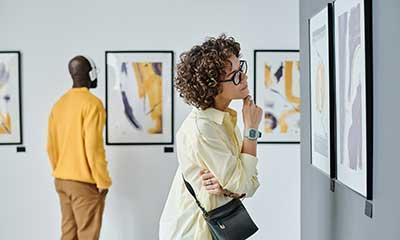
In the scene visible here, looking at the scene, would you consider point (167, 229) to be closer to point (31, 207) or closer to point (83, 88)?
point (83, 88)

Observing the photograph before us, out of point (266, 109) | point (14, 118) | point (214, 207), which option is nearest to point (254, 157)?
point (214, 207)

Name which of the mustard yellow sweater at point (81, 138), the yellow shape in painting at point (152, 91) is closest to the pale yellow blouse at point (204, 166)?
the mustard yellow sweater at point (81, 138)

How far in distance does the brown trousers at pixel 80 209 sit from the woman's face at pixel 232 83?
2.33m

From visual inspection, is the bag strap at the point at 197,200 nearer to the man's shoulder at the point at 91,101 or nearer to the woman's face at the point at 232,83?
the woman's face at the point at 232,83

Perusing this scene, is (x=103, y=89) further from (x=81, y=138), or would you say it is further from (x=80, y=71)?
(x=81, y=138)

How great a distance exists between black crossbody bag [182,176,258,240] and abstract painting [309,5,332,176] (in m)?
0.46

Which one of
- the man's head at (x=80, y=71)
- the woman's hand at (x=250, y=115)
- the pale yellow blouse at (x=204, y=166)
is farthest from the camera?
the man's head at (x=80, y=71)

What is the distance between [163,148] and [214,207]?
8.88ft

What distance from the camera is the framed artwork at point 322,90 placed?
224 cm

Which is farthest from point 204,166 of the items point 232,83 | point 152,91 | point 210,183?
point 152,91

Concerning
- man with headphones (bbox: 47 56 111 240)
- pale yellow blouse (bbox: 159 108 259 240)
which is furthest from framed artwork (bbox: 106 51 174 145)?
pale yellow blouse (bbox: 159 108 259 240)

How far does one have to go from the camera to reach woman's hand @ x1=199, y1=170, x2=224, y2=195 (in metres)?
1.99

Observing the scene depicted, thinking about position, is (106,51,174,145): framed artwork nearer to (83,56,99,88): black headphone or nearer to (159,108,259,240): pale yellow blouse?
(83,56,99,88): black headphone

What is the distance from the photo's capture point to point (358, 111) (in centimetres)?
183
